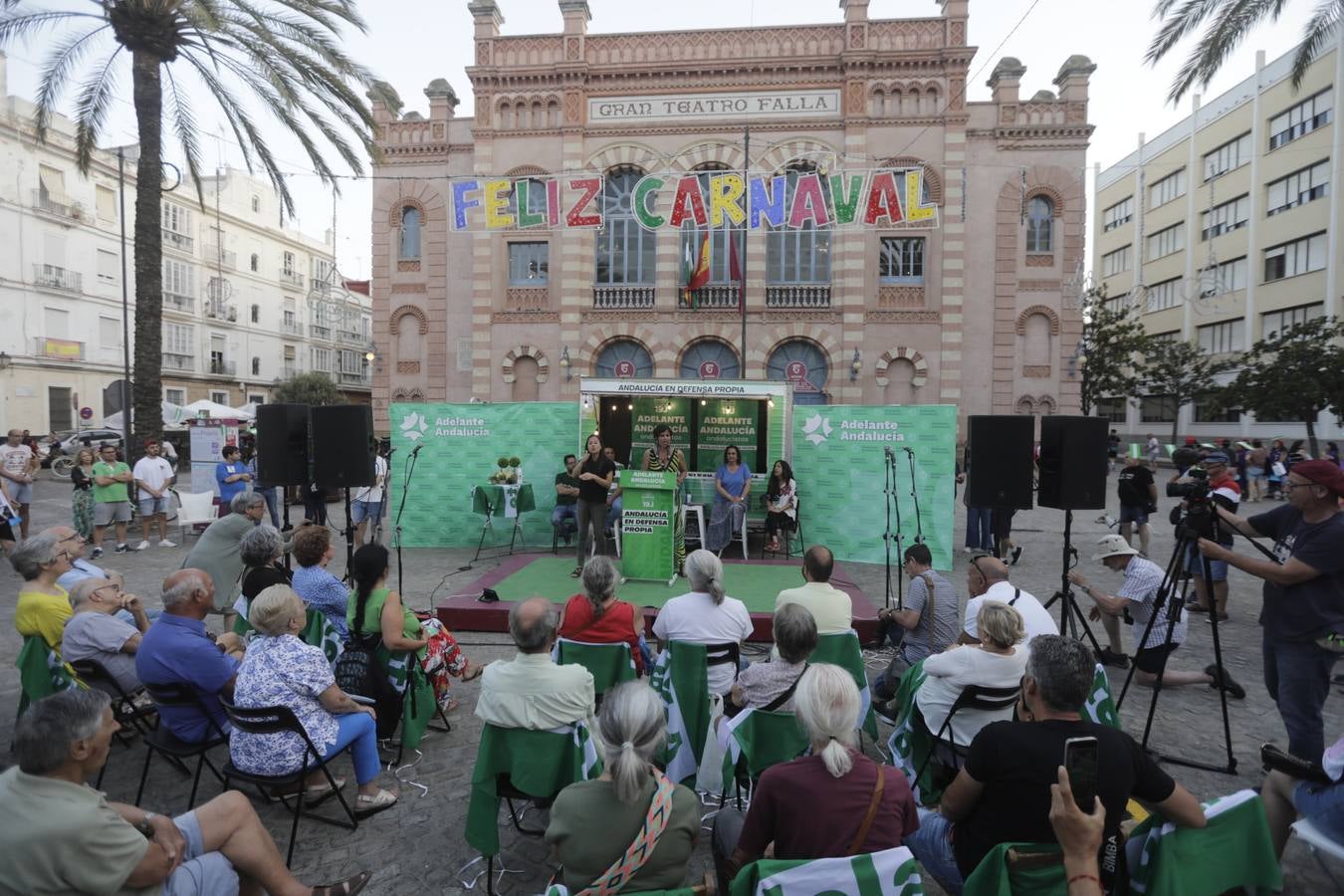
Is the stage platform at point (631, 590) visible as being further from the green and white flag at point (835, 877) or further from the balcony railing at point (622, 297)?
the balcony railing at point (622, 297)

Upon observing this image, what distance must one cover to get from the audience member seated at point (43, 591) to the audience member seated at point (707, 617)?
3.47 meters

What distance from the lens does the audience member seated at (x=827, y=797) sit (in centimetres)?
224

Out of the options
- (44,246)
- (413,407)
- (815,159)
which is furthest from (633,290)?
(44,246)

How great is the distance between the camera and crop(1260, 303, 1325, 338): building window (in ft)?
88.9

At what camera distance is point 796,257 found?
19.9 meters

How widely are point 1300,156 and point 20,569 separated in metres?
39.1

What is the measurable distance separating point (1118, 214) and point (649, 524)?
147 feet

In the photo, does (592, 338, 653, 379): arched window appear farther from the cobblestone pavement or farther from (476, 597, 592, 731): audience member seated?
(476, 597, 592, 731): audience member seated

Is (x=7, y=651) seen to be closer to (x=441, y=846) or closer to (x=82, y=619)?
(x=82, y=619)

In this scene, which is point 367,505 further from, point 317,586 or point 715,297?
point 715,297

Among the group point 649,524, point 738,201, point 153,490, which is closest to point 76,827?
point 649,524

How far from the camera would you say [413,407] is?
10859 millimetres

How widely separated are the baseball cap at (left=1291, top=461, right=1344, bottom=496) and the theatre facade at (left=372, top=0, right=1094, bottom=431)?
15111 mm

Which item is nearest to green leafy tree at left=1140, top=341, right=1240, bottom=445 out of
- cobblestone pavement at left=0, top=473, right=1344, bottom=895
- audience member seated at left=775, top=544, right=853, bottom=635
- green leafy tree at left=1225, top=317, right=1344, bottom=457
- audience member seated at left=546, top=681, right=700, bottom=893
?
green leafy tree at left=1225, top=317, right=1344, bottom=457
